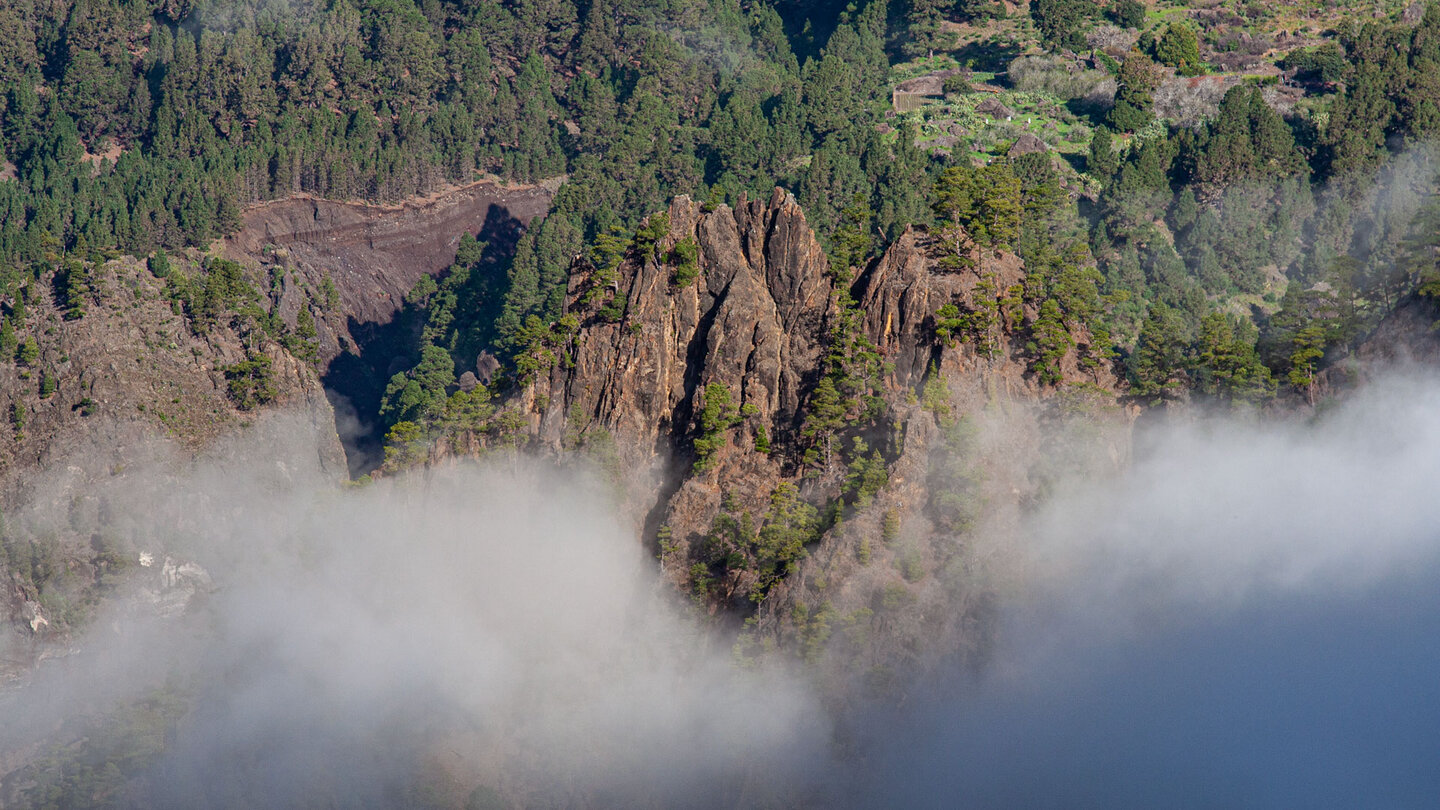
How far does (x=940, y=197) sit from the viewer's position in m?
156

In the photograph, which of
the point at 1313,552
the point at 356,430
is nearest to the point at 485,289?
the point at 356,430

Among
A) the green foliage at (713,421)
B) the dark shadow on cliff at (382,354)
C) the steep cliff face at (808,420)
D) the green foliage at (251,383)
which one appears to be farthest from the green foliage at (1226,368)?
the green foliage at (251,383)

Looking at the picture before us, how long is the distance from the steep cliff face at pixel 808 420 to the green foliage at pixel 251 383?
29.5 metres

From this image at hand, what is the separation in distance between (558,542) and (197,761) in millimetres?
32451

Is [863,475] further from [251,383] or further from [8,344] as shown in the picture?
[8,344]

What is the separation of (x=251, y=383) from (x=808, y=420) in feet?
170

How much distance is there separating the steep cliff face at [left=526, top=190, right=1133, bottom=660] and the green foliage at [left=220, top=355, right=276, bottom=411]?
29.5 meters

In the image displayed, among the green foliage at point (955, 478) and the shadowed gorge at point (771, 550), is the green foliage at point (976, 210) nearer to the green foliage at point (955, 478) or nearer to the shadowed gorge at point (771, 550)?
the shadowed gorge at point (771, 550)

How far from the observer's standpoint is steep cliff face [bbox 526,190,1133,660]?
13950 cm

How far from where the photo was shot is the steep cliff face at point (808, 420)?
140m

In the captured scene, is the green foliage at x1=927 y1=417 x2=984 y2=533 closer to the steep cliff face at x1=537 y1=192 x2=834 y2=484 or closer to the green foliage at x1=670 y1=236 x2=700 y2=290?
the steep cliff face at x1=537 y1=192 x2=834 y2=484

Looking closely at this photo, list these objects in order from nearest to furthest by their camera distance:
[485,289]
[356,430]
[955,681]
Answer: [955,681] < [356,430] < [485,289]

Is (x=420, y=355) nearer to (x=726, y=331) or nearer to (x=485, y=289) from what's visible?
(x=485, y=289)

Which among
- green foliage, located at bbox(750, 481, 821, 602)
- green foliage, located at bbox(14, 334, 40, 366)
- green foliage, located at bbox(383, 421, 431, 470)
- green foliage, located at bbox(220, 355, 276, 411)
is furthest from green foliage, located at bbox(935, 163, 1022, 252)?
green foliage, located at bbox(14, 334, 40, 366)
